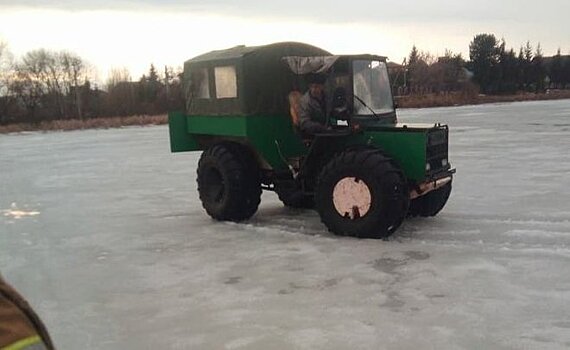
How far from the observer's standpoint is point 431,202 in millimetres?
8102

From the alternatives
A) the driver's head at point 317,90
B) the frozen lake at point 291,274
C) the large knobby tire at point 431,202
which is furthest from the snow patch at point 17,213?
the large knobby tire at point 431,202

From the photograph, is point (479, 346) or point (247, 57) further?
point (247, 57)

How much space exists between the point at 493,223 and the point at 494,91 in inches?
2636

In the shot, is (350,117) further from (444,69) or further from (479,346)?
(444,69)

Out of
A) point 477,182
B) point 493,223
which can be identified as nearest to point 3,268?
point 493,223

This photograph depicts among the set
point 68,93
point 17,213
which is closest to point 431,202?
point 17,213

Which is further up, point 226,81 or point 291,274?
point 226,81

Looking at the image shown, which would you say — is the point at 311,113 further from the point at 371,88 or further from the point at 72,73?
the point at 72,73

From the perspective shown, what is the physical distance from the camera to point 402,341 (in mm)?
4234

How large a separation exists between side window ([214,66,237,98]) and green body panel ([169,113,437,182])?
319 millimetres

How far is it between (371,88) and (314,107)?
2.70 ft

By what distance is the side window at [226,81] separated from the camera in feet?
27.0

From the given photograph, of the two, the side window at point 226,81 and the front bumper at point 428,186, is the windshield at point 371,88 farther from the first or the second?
the side window at point 226,81

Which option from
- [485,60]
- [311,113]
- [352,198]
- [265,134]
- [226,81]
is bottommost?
[352,198]
